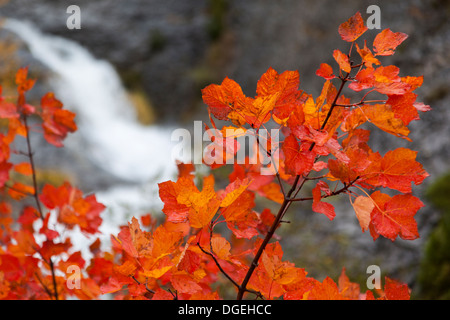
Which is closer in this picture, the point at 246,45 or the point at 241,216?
the point at 241,216

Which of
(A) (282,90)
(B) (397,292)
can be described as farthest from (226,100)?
(B) (397,292)

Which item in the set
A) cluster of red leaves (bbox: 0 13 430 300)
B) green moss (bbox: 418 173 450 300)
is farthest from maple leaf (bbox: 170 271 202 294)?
green moss (bbox: 418 173 450 300)

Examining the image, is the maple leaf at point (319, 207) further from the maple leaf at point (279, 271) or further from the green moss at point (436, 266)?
the green moss at point (436, 266)

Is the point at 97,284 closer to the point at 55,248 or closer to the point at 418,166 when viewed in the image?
the point at 55,248

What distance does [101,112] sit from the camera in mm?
4805

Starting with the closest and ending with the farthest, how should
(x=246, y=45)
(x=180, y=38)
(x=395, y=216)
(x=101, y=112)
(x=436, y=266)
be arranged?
(x=395, y=216) < (x=436, y=266) < (x=101, y=112) < (x=246, y=45) < (x=180, y=38)

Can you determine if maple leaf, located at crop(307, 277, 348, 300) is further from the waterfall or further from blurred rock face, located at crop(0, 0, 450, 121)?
blurred rock face, located at crop(0, 0, 450, 121)

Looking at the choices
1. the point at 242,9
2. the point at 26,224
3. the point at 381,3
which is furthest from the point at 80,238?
the point at 242,9

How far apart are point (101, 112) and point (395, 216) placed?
15.7 feet

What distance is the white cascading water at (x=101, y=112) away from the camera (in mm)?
4078

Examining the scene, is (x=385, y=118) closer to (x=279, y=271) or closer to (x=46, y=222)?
(x=279, y=271)

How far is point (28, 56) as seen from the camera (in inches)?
170

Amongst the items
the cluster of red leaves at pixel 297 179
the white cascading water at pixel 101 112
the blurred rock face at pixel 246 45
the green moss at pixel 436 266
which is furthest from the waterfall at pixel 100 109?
the cluster of red leaves at pixel 297 179

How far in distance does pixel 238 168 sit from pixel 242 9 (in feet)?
16.8
